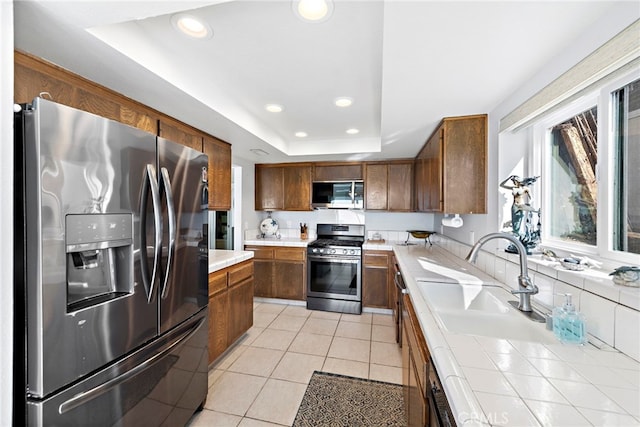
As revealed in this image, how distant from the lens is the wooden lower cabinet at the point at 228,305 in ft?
6.98

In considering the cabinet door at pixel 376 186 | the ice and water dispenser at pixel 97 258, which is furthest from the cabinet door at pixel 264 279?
the ice and water dispenser at pixel 97 258

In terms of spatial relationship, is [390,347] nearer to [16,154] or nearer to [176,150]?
[176,150]

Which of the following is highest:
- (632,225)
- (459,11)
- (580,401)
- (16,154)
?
(459,11)

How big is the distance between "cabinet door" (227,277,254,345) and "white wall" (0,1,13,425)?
1.55 meters

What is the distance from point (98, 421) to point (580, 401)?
161cm

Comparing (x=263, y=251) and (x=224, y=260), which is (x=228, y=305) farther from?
(x=263, y=251)

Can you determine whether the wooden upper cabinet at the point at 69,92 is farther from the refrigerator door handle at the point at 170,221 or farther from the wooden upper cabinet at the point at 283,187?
the wooden upper cabinet at the point at 283,187

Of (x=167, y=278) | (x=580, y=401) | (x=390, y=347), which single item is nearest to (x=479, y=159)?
(x=580, y=401)

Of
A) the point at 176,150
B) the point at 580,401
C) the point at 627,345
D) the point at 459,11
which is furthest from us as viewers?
the point at 176,150

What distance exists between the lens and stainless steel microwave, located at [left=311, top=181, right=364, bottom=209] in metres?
3.88

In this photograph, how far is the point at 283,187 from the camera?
4.15m

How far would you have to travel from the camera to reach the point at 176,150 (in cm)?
145

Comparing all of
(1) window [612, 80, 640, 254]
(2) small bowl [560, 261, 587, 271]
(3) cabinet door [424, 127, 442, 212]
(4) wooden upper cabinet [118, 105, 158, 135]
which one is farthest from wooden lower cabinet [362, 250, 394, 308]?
(4) wooden upper cabinet [118, 105, 158, 135]

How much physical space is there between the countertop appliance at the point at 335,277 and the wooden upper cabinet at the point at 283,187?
0.80 m
